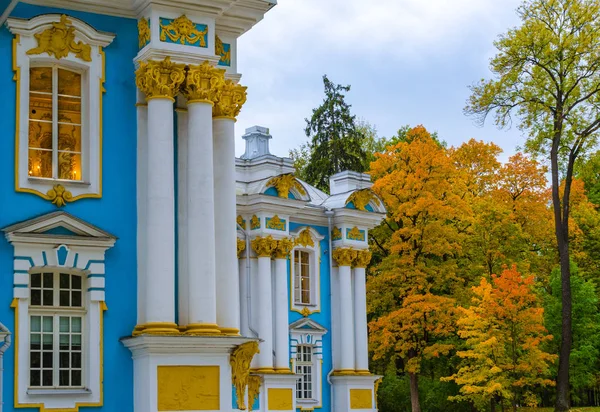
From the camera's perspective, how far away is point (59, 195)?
51.1 ft

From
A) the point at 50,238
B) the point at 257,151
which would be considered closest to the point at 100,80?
the point at 50,238

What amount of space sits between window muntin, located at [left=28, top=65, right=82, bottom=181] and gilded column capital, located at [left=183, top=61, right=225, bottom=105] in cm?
168

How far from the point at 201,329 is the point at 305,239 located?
15.6 meters

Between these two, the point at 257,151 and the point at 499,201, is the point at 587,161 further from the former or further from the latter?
the point at 257,151

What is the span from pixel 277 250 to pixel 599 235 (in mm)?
19577

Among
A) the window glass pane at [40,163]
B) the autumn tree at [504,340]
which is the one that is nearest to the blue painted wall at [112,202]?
the window glass pane at [40,163]

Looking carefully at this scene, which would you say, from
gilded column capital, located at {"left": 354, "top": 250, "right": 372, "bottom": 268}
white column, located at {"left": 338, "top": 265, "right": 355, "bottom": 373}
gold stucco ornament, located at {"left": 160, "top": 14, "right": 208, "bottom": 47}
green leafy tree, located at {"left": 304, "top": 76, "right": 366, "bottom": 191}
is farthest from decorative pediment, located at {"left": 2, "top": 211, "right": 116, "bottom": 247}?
green leafy tree, located at {"left": 304, "top": 76, "right": 366, "bottom": 191}

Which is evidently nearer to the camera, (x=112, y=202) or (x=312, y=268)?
(x=112, y=202)

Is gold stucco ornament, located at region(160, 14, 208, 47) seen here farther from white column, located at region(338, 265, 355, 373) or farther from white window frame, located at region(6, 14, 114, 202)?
white column, located at region(338, 265, 355, 373)

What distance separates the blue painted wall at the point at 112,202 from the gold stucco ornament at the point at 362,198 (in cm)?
1571

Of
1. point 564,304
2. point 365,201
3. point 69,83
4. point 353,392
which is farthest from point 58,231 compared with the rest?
point 564,304

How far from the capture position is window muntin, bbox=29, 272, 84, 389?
50.1ft

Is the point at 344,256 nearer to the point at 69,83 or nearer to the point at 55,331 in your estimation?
the point at 69,83

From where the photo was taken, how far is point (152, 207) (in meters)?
15.7
